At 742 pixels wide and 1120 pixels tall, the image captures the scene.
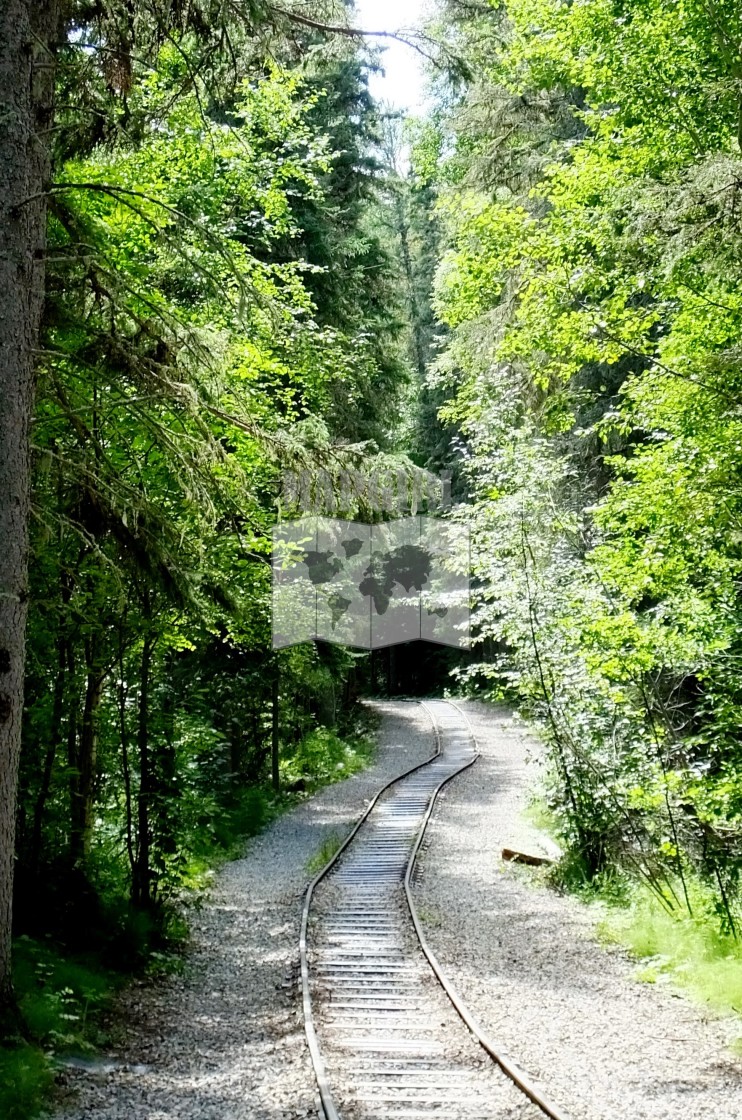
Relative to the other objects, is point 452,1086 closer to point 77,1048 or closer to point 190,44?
point 77,1048

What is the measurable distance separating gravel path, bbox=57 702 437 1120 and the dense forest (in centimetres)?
58

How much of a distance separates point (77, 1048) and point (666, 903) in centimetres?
672

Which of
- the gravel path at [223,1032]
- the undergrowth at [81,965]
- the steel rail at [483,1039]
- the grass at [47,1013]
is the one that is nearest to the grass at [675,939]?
the steel rail at [483,1039]

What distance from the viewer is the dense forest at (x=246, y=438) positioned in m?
7.45

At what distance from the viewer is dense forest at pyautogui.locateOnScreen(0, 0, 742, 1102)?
745 centimetres

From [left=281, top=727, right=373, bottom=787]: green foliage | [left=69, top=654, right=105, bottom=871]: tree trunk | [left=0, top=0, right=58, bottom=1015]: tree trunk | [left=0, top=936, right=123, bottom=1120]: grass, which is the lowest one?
[left=281, top=727, right=373, bottom=787]: green foliage

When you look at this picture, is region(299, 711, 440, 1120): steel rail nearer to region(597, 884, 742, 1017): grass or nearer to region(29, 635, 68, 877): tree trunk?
region(29, 635, 68, 877): tree trunk

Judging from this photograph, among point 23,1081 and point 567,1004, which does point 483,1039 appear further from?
point 23,1081

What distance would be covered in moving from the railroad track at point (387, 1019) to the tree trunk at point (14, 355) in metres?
2.56

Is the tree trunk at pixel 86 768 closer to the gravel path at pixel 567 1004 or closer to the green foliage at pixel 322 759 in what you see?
the gravel path at pixel 567 1004

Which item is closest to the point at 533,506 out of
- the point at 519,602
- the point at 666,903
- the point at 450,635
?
the point at 519,602

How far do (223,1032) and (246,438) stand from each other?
6.29 metres

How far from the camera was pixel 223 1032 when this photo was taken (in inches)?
315

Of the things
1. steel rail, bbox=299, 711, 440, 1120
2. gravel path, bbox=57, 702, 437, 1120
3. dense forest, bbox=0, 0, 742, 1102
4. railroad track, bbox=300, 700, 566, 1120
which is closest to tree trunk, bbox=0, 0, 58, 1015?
dense forest, bbox=0, 0, 742, 1102
